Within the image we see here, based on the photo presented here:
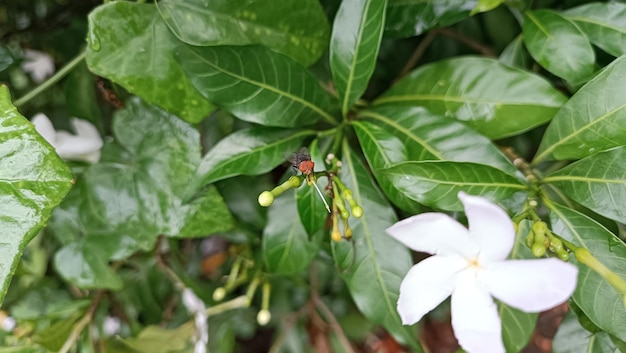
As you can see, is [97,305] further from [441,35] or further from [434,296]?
[441,35]

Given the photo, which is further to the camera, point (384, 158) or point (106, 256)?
point (106, 256)

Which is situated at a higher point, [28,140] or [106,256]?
[28,140]

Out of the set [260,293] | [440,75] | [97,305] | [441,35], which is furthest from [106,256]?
[441,35]

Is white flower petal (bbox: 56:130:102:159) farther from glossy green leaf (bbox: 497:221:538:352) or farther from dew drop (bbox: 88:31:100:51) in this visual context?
glossy green leaf (bbox: 497:221:538:352)

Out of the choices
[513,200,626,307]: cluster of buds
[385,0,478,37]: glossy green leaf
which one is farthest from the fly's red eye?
[385,0,478,37]: glossy green leaf

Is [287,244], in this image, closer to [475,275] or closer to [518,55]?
[475,275]

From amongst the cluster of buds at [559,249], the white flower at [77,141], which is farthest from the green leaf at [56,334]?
the cluster of buds at [559,249]
